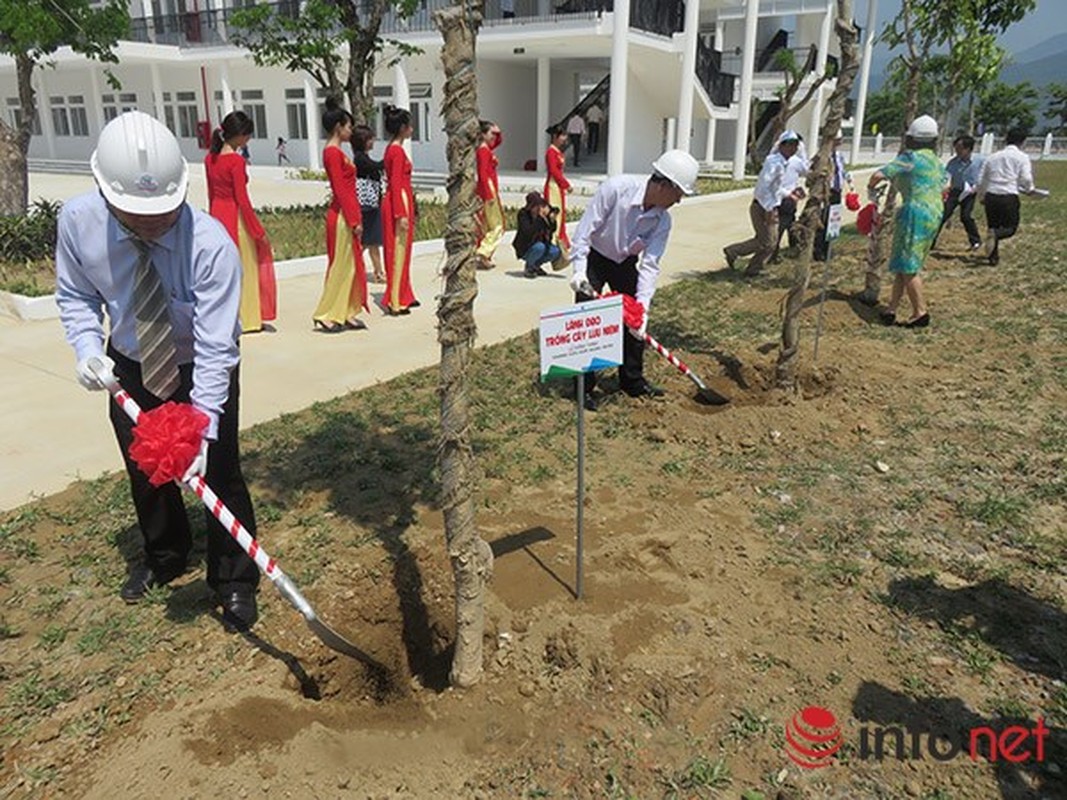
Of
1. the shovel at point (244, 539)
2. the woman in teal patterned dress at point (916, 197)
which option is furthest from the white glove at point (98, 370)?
the woman in teal patterned dress at point (916, 197)

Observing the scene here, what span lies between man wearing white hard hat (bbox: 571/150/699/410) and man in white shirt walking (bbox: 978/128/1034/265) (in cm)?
669

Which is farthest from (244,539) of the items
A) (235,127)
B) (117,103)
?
(117,103)

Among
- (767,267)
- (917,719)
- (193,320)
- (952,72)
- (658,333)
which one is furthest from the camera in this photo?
(767,267)

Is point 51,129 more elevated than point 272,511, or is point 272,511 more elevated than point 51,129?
point 51,129

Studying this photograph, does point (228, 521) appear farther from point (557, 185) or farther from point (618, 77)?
point (618, 77)

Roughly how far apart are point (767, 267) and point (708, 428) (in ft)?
18.9

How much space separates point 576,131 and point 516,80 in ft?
9.44

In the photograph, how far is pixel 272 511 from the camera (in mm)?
3746

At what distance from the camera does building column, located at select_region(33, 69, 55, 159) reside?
97.8 feet

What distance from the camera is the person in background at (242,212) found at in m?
6.03

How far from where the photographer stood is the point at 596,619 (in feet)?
9.70

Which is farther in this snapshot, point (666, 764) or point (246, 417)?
point (246, 417)

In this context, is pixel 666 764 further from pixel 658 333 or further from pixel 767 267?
pixel 767 267

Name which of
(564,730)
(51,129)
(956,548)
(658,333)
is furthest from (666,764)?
(51,129)
